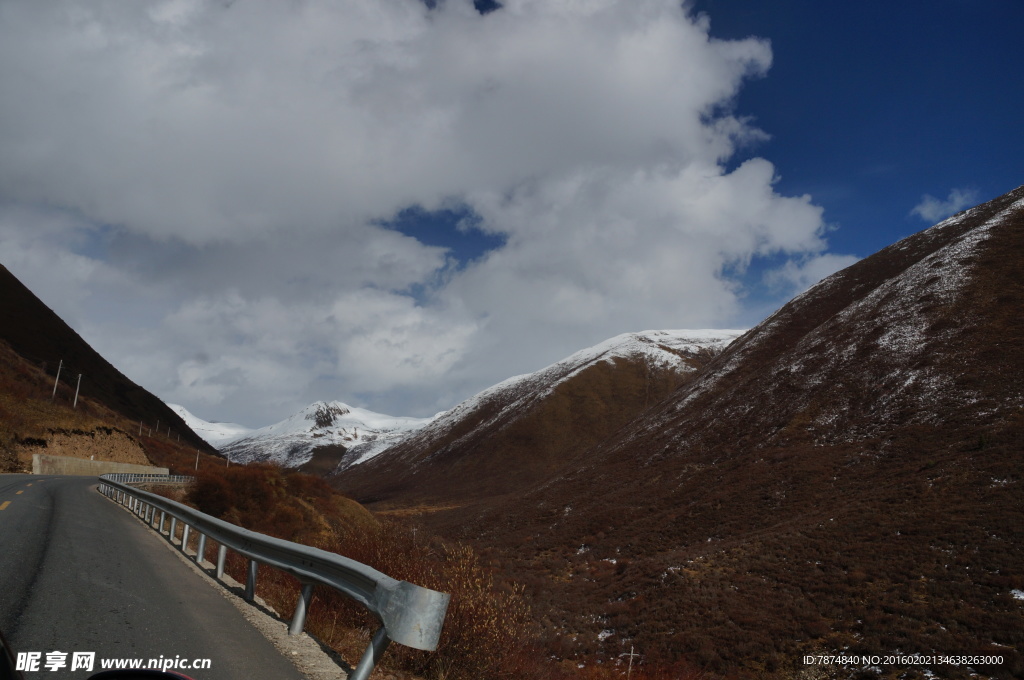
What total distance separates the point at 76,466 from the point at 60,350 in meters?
52.9

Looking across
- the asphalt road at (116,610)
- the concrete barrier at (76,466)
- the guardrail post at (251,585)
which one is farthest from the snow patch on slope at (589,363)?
the guardrail post at (251,585)

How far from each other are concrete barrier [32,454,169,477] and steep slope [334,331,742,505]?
174ft

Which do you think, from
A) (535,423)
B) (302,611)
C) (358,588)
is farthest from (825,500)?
(535,423)

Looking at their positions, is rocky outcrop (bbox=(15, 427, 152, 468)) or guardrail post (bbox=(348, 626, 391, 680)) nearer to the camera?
guardrail post (bbox=(348, 626, 391, 680))

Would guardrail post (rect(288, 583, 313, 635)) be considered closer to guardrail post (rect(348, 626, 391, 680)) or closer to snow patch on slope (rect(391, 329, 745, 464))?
guardrail post (rect(348, 626, 391, 680))

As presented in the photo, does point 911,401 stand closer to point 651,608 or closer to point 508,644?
point 651,608

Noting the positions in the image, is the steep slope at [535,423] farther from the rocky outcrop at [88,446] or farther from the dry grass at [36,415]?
the rocky outcrop at [88,446]

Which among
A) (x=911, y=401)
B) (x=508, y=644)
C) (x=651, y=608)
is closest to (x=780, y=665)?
(x=651, y=608)

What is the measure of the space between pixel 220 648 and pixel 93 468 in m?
58.5

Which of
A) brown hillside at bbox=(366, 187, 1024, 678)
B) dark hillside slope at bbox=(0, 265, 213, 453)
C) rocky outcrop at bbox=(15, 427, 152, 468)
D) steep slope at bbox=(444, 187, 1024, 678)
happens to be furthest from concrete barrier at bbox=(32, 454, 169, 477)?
steep slope at bbox=(444, 187, 1024, 678)

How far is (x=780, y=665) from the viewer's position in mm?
16453

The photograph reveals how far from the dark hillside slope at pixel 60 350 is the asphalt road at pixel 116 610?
85.6 metres

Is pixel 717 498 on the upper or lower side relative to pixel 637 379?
lower

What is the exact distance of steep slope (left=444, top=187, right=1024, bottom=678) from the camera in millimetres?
18250
